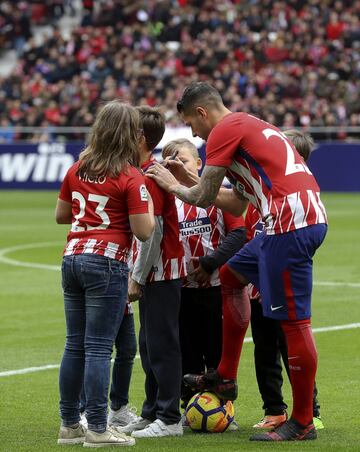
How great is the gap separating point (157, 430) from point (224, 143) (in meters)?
1.82

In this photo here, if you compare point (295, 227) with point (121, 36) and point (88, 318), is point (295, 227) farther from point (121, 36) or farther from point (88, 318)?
point (121, 36)

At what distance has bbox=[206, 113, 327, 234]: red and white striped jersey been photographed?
6633 mm

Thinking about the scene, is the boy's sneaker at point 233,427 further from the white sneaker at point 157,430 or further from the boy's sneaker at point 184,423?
the white sneaker at point 157,430

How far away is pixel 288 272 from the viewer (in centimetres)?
659

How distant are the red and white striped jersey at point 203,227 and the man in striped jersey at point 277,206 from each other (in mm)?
779

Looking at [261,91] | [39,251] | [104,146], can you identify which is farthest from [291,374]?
[261,91]

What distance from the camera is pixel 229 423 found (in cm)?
719

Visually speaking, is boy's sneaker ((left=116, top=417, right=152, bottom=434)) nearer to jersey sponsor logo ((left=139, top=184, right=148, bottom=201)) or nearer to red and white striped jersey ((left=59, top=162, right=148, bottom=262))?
red and white striped jersey ((left=59, top=162, right=148, bottom=262))

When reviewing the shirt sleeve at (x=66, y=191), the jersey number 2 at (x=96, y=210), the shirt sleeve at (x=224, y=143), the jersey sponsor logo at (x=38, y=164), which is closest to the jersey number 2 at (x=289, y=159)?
the shirt sleeve at (x=224, y=143)

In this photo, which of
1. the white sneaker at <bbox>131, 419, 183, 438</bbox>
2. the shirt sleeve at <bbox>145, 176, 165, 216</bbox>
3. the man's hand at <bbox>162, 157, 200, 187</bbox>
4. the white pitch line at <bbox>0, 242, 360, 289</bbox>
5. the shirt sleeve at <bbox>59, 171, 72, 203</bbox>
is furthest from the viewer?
the white pitch line at <bbox>0, 242, 360, 289</bbox>

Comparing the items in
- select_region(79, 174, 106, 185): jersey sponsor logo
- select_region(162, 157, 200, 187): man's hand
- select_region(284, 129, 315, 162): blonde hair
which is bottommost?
select_region(79, 174, 106, 185): jersey sponsor logo

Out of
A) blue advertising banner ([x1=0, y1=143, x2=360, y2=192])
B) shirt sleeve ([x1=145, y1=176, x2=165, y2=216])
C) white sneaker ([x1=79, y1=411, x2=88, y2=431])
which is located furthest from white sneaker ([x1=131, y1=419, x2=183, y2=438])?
blue advertising banner ([x1=0, y1=143, x2=360, y2=192])

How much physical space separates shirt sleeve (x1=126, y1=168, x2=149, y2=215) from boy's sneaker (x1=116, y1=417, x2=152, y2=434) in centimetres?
155

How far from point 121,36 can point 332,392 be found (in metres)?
32.1
